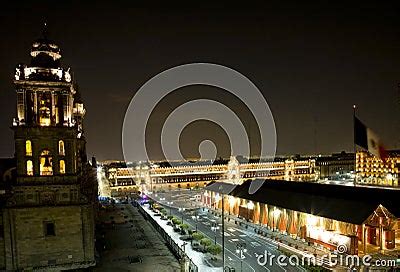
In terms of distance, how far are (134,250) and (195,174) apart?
13523 cm

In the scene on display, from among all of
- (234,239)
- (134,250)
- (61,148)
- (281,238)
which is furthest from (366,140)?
(61,148)

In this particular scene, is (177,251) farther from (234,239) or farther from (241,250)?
(234,239)

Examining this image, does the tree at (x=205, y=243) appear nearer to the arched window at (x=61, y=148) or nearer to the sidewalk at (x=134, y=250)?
the sidewalk at (x=134, y=250)

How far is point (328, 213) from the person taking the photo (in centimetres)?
5262

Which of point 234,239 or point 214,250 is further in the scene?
point 234,239

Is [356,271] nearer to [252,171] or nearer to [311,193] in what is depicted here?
[311,193]

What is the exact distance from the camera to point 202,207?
91.2 meters

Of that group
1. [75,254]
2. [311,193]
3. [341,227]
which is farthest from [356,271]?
[75,254]

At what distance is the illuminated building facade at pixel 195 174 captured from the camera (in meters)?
165

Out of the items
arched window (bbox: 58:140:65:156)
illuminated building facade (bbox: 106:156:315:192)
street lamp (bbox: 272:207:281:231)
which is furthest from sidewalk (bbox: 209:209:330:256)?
illuminated building facade (bbox: 106:156:315:192)

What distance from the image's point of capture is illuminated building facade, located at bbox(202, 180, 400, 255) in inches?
1895

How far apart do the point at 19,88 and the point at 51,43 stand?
7.03 meters

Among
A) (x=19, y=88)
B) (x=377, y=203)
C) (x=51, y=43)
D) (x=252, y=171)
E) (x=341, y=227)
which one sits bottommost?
(x=252, y=171)

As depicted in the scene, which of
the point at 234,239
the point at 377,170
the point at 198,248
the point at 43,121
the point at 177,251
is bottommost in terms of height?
the point at 377,170
